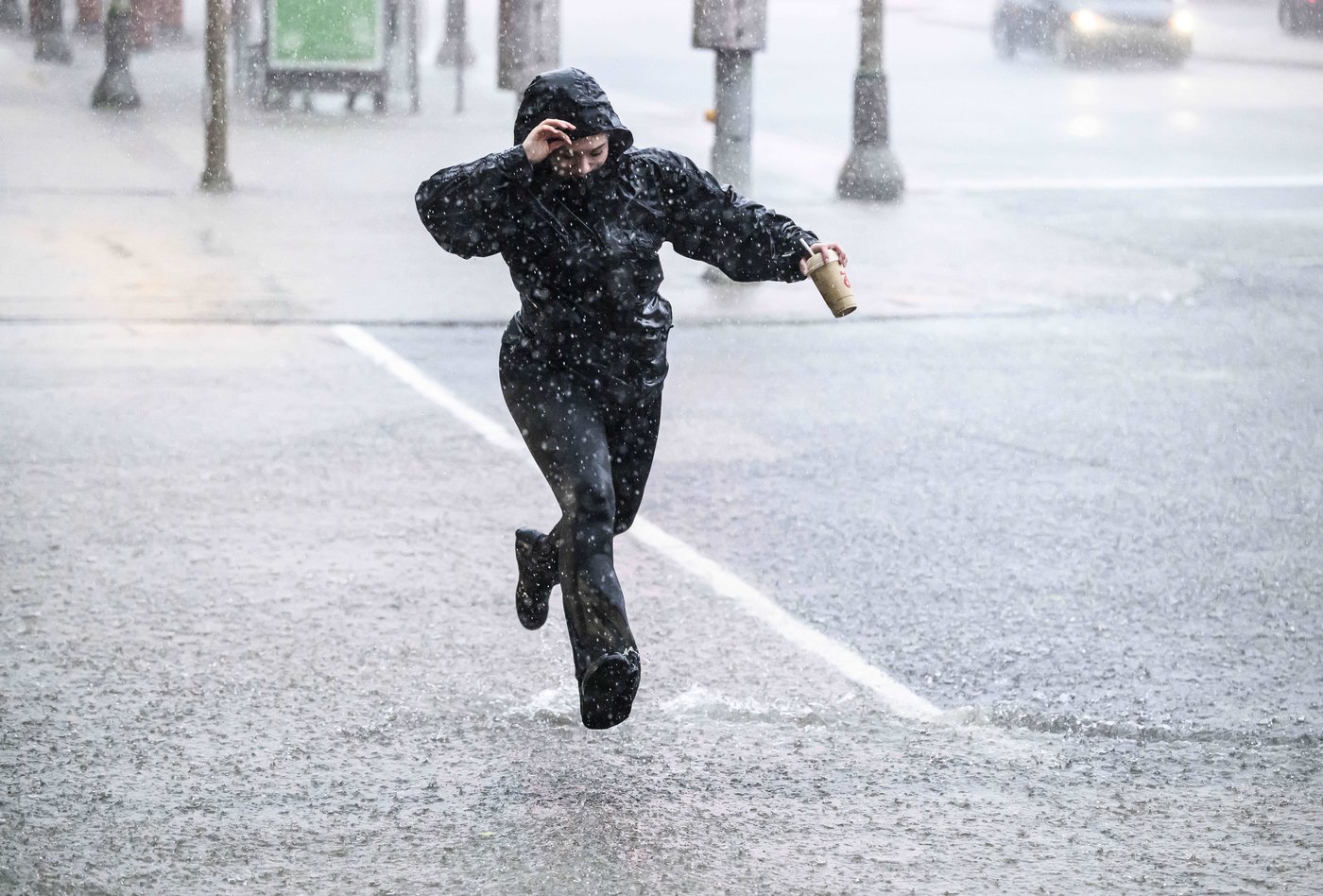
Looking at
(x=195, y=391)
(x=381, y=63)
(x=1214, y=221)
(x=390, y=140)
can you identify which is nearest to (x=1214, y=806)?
(x=195, y=391)

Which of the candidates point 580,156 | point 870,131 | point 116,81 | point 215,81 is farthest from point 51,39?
point 580,156

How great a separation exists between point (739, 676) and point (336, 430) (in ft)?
12.2

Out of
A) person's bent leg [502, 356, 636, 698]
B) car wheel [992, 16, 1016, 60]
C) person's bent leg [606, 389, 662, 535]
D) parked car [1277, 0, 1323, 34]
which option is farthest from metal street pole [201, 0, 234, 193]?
parked car [1277, 0, 1323, 34]

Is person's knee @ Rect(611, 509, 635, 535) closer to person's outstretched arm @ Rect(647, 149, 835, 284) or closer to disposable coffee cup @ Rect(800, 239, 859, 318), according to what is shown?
person's outstretched arm @ Rect(647, 149, 835, 284)

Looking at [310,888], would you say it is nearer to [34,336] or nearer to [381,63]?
[34,336]

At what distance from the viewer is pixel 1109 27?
30.5 meters

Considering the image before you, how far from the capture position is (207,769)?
508cm

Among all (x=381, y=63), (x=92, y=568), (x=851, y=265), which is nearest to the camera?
(x=92, y=568)

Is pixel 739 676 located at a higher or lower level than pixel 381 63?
lower

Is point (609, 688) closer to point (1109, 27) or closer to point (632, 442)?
point (632, 442)

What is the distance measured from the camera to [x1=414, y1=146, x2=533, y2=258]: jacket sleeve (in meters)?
4.79

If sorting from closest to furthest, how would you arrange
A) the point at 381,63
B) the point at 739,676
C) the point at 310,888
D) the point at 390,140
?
1. the point at 310,888
2. the point at 739,676
3. the point at 390,140
4. the point at 381,63

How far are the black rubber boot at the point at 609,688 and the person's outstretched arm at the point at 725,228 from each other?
110cm

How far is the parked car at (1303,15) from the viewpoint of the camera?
35156 mm
